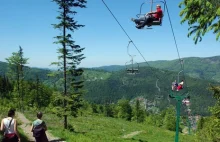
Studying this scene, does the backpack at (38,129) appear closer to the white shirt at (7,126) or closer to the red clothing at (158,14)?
the white shirt at (7,126)

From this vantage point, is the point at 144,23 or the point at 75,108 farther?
the point at 75,108

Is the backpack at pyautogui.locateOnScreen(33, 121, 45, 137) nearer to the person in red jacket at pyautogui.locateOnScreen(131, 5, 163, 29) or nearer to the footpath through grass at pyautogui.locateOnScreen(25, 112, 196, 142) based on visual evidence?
the person in red jacket at pyautogui.locateOnScreen(131, 5, 163, 29)

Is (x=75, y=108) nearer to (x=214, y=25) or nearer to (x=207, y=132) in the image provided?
(x=207, y=132)

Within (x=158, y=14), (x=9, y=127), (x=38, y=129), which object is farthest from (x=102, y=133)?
(x=158, y=14)

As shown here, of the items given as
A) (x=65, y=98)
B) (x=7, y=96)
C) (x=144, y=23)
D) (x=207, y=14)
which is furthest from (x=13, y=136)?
(x=7, y=96)

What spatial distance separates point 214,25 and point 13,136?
8096 millimetres

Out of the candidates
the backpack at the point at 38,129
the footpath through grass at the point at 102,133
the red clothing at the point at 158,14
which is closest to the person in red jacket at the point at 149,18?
the red clothing at the point at 158,14

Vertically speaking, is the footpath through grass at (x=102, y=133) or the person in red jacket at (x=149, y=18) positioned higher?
the person in red jacket at (x=149, y=18)

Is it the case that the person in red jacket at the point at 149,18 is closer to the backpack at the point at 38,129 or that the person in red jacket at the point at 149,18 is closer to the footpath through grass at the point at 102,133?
the backpack at the point at 38,129

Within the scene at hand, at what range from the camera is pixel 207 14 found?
9.80 meters

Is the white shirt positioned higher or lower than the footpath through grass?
higher

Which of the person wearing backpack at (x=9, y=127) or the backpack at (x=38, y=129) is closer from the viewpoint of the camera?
the person wearing backpack at (x=9, y=127)

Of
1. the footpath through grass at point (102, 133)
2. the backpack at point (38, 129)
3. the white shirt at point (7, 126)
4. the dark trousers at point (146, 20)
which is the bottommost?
the footpath through grass at point (102, 133)

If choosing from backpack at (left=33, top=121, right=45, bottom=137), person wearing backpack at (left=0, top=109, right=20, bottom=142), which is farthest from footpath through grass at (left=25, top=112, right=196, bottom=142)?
person wearing backpack at (left=0, top=109, right=20, bottom=142)
